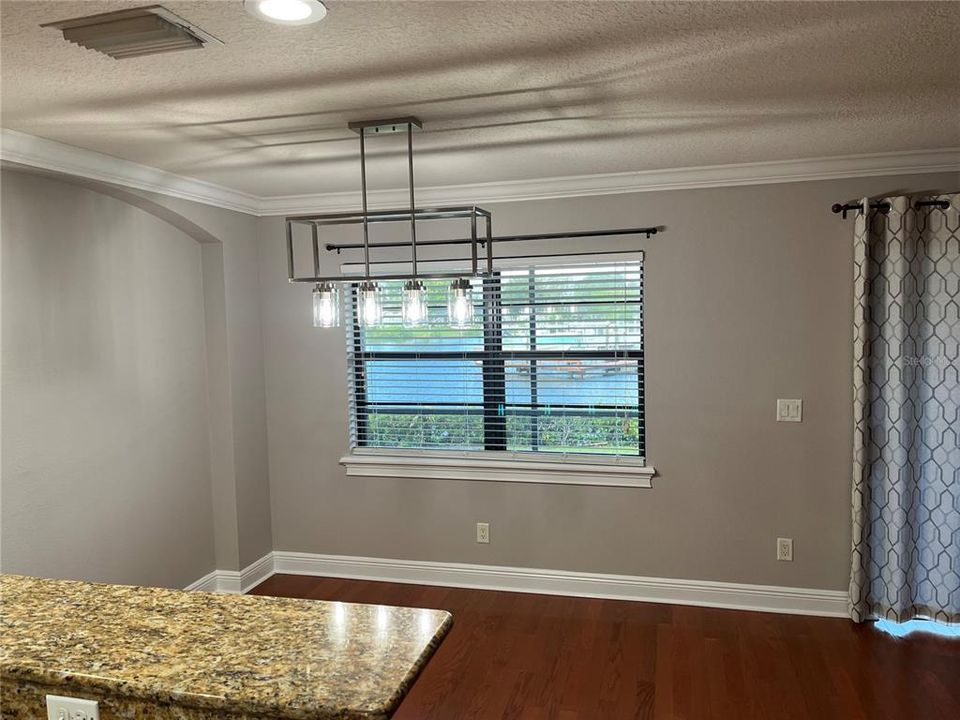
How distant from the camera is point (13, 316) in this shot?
2.89 metres

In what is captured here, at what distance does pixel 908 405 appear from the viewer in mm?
3414

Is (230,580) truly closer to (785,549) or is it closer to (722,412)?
(722,412)

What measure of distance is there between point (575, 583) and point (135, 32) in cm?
344

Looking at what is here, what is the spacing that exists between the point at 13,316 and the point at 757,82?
2.95 metres

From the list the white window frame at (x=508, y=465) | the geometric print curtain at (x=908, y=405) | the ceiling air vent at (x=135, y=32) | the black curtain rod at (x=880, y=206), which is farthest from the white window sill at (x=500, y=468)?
the ceiling air vent at (x=135, y=32)

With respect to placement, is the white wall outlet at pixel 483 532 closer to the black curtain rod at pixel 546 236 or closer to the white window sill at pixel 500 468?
the white window sill at pixel 500 468

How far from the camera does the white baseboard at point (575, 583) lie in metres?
3.74

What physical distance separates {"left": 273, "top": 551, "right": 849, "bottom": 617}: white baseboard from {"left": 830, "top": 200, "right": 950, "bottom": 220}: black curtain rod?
197 cm

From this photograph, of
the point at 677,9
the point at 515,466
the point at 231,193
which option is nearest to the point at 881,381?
the point at 515,466

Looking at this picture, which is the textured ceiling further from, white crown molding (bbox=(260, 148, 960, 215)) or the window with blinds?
the window with blinds

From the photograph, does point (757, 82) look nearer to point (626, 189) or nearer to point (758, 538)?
point (626, 189)

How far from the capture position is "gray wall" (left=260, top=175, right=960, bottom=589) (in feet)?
11.9

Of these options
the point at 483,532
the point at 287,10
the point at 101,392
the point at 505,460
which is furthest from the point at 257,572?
the point at 287,10

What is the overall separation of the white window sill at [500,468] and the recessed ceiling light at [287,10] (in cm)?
288
